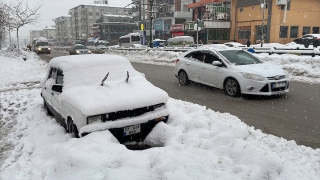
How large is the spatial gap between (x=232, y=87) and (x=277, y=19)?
33381 millimetres

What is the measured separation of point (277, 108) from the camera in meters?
7.17

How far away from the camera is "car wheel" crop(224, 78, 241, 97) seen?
8.47 metres

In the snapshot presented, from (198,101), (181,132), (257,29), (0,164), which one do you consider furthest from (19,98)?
(257,29)

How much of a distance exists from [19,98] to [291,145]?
8.51 m

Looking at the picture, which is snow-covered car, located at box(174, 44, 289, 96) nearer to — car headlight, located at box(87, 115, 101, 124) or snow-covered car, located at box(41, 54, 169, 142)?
snow-covered car, located at box(41, 54, 169, 142)

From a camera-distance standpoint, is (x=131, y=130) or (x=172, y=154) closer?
(x=172, y=154)

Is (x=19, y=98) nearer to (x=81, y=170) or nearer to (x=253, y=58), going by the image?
(x=81, y=170)

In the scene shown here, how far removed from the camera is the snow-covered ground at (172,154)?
11.1 ft

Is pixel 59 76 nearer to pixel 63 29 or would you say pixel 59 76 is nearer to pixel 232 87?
pixel 232 87

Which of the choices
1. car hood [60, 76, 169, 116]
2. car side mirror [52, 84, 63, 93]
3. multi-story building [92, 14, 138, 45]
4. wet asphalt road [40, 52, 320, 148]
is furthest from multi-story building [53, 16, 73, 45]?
car hood [60, 76, 169, 116]

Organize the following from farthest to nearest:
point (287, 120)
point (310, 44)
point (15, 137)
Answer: point (310, 44)
point (287, 120)
point (15, 137)

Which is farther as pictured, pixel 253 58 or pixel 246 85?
pixel 253 58

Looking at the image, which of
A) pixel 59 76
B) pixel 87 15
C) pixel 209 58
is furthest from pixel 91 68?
pixel 87 15

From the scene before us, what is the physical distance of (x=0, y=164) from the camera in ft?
14.5
